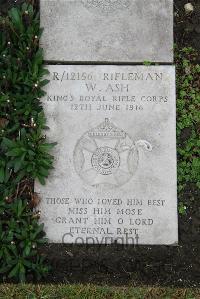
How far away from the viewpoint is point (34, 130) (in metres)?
4.29

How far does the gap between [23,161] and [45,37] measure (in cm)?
118

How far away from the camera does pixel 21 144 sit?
4.20m

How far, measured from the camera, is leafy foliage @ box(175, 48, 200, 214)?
4.39 metres

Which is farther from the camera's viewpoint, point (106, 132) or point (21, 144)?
point (106, 132)

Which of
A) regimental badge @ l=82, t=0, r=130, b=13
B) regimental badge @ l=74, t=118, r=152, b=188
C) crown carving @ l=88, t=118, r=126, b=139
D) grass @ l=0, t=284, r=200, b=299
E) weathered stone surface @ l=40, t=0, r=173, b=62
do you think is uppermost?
regimental badge @ l=82, t=0, r=130, b=13

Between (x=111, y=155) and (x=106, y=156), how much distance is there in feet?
0.15

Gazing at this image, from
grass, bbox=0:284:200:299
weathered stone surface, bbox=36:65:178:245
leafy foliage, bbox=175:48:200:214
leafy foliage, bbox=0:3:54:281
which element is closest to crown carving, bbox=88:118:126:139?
weathered stone surface, bbox=36:65:178:245

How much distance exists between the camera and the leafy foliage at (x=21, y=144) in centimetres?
411

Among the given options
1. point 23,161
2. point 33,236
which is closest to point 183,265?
point 33,236

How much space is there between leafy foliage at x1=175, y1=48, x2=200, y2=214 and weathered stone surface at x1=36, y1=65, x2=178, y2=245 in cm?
14

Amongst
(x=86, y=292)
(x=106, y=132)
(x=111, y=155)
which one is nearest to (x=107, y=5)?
(x=106, y=132)

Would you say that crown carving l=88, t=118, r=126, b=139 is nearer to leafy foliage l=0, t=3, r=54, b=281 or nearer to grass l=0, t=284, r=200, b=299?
leafy foliage l=0, t=3, r=54, b=281

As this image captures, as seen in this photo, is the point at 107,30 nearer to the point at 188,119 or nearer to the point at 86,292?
the point at 188,119

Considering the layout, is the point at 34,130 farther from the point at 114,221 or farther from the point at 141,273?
the point at 141,273
